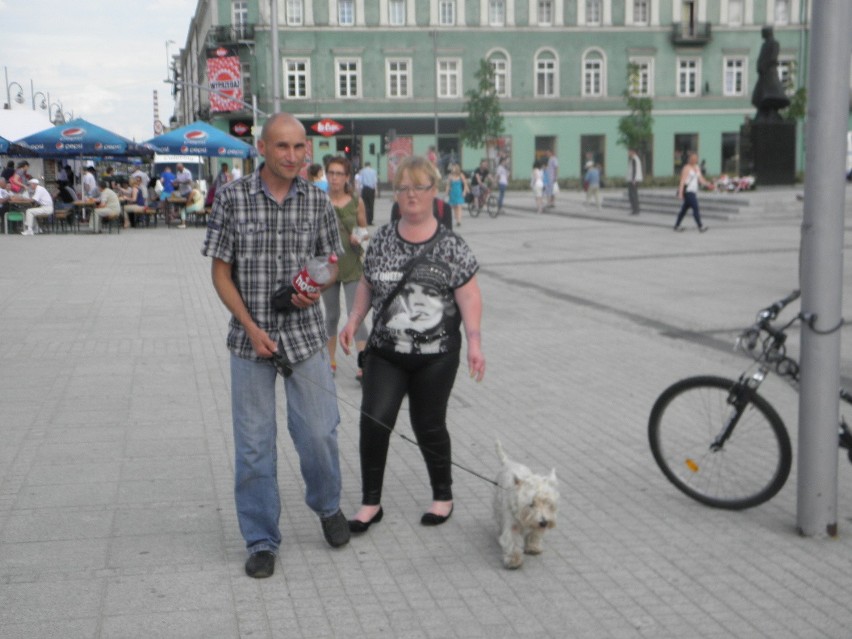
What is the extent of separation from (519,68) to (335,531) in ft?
199

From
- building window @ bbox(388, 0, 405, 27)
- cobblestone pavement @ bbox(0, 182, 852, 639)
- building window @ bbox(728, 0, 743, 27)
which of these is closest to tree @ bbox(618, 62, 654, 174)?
building window @ bbox(728, 0, 743, 27)

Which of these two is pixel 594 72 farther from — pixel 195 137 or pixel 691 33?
pixel 195 137

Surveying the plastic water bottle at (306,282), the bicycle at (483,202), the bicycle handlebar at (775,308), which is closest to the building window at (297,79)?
the bicycle at (483,202)

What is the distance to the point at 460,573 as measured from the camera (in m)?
4.66

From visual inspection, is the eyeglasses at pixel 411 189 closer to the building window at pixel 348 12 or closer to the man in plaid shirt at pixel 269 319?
the man in plaid shirt at pixel 269 319

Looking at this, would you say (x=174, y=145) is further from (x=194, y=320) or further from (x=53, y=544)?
(x=53, y=544)

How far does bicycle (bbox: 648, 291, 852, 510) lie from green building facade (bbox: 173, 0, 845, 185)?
55424 millimetres

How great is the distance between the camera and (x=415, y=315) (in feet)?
16.3

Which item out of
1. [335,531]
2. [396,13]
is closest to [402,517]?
[335,531]

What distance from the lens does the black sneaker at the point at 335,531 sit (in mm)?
4926

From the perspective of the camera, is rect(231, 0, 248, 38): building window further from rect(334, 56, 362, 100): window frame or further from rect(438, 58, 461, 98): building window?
rect(438, 58, 461, 98): building window

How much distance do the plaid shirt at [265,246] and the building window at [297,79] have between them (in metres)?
58.8

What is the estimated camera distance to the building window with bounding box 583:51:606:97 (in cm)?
6388

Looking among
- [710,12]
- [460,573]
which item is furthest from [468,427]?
[710,12]
